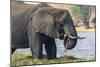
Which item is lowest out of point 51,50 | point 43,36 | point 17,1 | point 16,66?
point 16,66

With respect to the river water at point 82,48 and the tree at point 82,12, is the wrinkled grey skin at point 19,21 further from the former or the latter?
the tree at point 82,12

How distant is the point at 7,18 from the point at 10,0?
0.22 m

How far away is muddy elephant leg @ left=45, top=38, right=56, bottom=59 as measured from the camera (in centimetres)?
263

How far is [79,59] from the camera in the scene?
2779 millimetres

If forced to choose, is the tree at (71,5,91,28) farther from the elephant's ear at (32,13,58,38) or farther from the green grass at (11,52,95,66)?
the green grass at (11,52,95,66)

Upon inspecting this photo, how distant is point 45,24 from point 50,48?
0.32 m

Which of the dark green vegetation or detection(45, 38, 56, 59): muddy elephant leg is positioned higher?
the dark green vegetation

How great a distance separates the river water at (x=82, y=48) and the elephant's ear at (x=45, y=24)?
5.7 inches

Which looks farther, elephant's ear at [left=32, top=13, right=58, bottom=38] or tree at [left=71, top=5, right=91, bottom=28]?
tree at [left=71, top=5, right=91, bottom=28]

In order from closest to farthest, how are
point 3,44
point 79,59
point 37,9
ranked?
point 3,44
point 37,9
point 79,59

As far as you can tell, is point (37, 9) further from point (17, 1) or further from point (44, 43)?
point (44, 43)

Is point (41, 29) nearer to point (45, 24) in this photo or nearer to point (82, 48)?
point (45, 24)

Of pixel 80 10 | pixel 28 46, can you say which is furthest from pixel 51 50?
pixel 80 10

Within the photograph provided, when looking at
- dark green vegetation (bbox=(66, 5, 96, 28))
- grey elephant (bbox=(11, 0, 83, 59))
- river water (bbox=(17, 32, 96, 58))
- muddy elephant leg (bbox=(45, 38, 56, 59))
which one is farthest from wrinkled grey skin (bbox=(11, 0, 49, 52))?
dark green vegetation (bbox=(66, 5, 96, 28))
